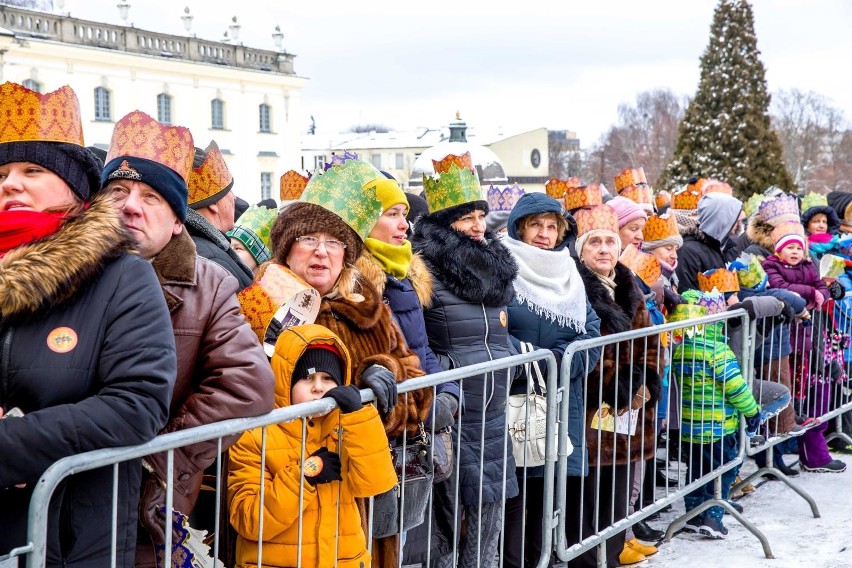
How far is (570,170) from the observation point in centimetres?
8638

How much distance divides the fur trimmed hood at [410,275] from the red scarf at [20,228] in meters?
1.65

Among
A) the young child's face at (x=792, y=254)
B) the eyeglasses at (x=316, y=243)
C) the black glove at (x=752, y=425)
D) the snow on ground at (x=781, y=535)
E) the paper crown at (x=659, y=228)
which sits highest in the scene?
the eyeglasses at (x=316, y=243)

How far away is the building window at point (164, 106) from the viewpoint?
42938 millimetres

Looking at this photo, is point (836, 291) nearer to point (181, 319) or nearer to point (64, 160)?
point (181, 319)

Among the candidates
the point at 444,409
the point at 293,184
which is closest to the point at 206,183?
the point at 444,409

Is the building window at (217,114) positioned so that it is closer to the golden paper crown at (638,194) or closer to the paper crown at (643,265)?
the golden paper crown at (638,194)

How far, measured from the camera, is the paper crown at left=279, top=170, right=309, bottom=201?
20.5 ft

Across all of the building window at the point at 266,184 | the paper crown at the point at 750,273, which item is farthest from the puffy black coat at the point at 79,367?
the building window at the point at 266,184

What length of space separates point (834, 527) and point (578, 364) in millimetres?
2551

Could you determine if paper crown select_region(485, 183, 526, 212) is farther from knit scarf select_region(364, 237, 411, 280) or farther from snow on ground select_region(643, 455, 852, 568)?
knit scarf select_region(364, 237, 411, 280)

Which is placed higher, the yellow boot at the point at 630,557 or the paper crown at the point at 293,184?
the paper crown at the point at 293,184

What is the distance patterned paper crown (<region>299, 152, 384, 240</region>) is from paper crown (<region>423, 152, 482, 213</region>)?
0.86 meters

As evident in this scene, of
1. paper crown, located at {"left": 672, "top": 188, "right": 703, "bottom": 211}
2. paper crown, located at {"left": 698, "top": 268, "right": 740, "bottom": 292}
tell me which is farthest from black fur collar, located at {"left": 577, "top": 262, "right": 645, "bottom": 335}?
paper crown, located at {"left": 672, "top": 188, "right": 703, "bottom": 211}

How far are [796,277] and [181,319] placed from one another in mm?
5743
